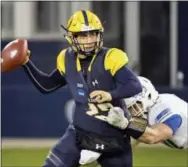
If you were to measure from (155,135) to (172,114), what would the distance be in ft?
1.29

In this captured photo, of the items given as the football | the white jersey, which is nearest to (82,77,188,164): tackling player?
the white jersey

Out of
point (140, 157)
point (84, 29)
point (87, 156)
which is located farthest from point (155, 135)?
point (140, 157)

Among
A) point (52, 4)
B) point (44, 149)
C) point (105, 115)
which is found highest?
point (105, 115)

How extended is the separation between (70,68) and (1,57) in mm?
616

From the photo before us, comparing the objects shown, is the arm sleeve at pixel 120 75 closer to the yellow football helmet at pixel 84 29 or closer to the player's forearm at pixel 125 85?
the player's forearm at pixel 125 85

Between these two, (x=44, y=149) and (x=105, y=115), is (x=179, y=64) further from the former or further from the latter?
(x=105, y=115)

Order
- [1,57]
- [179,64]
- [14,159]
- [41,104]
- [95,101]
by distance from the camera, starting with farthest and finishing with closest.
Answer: [179,64]
[41,104]
[14,159]
[1,57]
[95,101]

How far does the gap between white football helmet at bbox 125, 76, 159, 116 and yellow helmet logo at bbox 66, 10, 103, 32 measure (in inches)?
27.1

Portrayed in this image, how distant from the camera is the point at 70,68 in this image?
21.1ft

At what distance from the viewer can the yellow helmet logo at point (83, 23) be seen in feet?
20.5

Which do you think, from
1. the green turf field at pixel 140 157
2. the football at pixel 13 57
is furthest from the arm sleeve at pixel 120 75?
the green turf field at pixel 140 157

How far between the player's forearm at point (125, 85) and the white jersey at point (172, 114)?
1.62ft

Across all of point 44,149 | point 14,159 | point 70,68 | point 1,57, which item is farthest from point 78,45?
point 44,149

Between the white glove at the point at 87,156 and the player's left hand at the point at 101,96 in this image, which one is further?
the white glove at the point at 87,156
